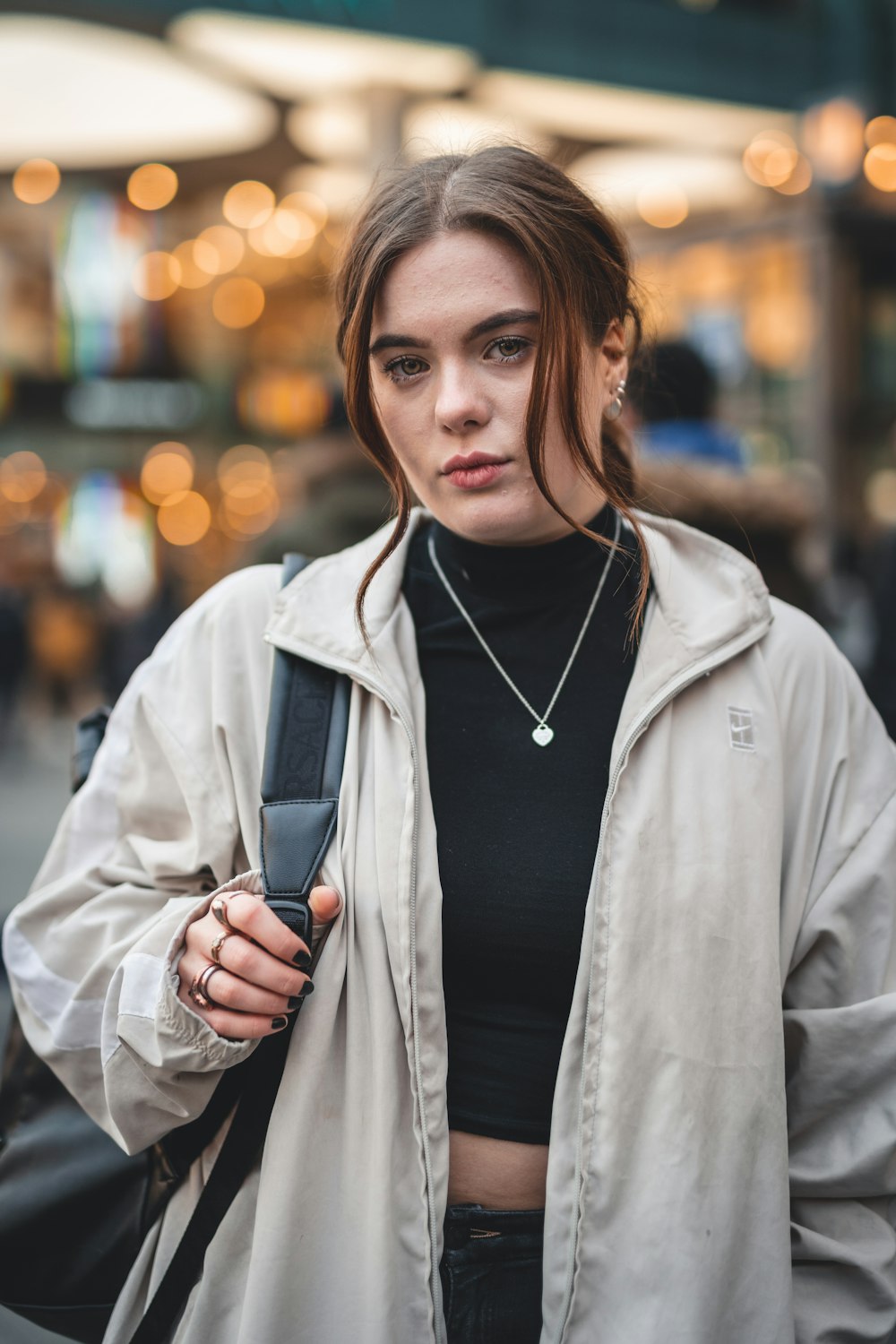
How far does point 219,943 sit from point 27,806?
→ 881 centimetres

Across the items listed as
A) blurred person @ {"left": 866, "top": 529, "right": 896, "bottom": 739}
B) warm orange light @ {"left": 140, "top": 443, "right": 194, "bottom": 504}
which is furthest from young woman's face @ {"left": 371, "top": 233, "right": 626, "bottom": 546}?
warm orange light @ {"left": 140, "top": 443, "right": 194, "bottom": 504}

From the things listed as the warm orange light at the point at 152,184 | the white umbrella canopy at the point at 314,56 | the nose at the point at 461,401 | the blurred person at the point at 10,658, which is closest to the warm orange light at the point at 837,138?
the white umbrella canopy at the point at 314,56

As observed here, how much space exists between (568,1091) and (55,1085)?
843 millimetres

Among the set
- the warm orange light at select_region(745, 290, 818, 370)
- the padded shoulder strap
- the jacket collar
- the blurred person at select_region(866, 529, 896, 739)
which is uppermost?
the warm orange light at select_region(745, 290, 818, 370)

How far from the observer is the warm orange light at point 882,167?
10.3 meters

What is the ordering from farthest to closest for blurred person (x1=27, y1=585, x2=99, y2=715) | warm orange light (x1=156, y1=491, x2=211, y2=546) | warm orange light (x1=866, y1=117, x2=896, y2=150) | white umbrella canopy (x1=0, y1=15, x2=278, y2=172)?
warm orange light (x1=156, y1=491, x2=211, y2=546) → blurred person (x1=27, y1=585, x2=99, y2=715) → warm orange light (x1=866, y1=117, x2=896, y2=150) → white umbrella canopy (x1=0, y1=15, x2=278, y2=172)

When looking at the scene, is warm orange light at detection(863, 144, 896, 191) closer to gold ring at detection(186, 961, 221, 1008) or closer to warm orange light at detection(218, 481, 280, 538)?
gold ring at detection(186, 961, 221, 1008)

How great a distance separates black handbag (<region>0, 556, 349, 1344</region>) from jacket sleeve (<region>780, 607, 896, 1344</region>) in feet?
2.30

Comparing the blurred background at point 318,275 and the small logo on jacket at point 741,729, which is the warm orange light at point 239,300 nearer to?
the blurred background at point 318,275

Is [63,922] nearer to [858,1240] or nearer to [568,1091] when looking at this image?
[568,1091]

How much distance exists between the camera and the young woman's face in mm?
1671

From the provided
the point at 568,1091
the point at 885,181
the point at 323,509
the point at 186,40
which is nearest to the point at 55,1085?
the point at 568,1091

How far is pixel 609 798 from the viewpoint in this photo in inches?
65.2

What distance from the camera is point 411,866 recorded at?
1618mm
